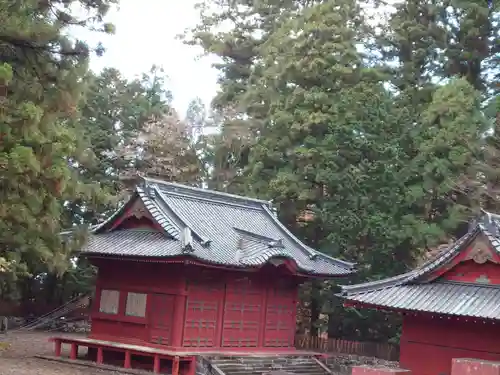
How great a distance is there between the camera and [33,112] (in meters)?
11.1

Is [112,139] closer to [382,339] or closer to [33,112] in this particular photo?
[382,339]

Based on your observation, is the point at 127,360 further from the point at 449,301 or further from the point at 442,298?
the point at 449,301

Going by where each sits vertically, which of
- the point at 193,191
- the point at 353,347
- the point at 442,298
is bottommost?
the point at 353,347

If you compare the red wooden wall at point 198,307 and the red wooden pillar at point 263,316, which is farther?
the red wooden pillar at point 263,316

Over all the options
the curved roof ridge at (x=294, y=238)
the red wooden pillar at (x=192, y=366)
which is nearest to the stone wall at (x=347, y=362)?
the curved roof ridge at (x=294, y=238)

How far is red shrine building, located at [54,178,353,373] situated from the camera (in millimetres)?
20766

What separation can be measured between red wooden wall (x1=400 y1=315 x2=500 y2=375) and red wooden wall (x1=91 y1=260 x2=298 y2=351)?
5824 millimetres

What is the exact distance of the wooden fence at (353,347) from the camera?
92.2ft

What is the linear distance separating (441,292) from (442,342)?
1.25 meters

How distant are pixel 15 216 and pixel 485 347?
451 inches

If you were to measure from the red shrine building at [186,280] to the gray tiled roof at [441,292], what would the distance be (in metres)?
3.94

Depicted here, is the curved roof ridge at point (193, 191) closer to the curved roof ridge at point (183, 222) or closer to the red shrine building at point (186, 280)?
the red shrine building at point (186, 280)

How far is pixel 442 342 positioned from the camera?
17.7 meters

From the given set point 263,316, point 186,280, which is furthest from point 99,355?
point 263,316
